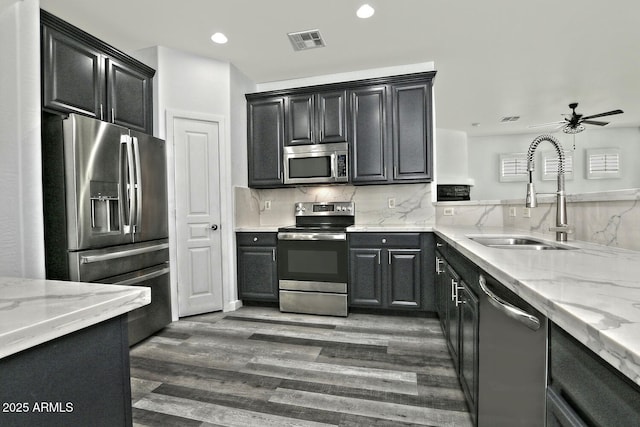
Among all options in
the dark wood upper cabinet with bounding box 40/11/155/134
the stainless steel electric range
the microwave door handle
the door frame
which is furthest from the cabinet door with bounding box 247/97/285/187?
the dark wood upper cabinet with bounding box 40/11/155/134

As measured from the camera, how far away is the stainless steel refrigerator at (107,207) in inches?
82.5

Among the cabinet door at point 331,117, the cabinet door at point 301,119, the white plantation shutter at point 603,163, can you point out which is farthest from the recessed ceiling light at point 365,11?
the white plantation shutter at point 603,163

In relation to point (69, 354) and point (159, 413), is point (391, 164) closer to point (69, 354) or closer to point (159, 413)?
point (159, 413)

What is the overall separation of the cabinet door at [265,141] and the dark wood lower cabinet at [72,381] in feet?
9.62

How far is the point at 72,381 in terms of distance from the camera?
27.2 inches

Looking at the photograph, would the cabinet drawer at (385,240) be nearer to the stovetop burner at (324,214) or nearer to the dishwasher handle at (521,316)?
the stovetop burner at (324,214)

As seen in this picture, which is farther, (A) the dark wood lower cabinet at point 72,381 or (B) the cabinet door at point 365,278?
(B) the cabinet door at point 365,278

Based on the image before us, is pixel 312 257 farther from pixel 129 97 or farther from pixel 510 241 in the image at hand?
pixel 129 97

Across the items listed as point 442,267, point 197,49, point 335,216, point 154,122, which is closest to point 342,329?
point 442,267

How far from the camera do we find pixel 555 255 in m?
1.26

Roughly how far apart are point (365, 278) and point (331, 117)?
1784 mm

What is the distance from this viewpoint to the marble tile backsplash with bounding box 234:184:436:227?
140 inches

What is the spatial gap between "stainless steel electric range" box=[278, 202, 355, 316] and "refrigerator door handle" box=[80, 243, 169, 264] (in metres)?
1.13

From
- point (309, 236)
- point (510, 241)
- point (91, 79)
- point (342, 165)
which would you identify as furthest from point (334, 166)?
point (91, 79)
